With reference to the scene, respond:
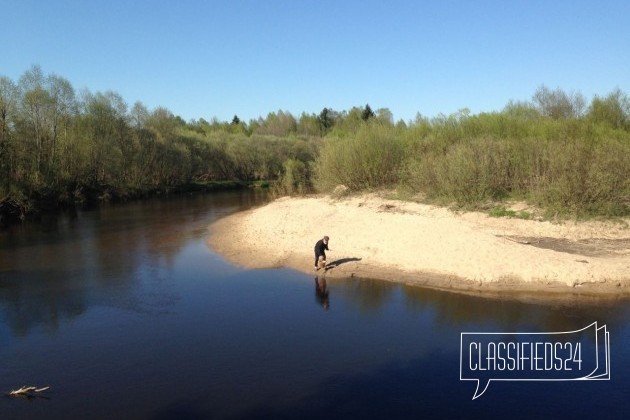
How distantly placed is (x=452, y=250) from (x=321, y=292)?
6.15m

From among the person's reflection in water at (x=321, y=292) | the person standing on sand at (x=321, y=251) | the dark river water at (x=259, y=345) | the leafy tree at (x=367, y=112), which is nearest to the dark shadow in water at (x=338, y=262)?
the person standing on sand at (x=321, y=251)

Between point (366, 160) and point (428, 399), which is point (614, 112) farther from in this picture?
point (428, 399)

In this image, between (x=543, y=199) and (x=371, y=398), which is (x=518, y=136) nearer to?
(x=543, y=199)

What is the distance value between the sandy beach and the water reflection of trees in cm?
444

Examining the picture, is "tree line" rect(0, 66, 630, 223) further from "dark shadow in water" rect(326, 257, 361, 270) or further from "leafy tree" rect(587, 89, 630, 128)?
"dark shadow in water" rect(326, 257, 361, 270)

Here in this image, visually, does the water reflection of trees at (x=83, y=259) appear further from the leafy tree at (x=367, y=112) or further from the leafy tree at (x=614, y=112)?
the leafy tree at (x=367, y=112)

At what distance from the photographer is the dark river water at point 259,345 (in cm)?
1011

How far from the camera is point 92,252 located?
85.1ft

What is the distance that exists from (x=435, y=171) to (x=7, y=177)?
111 ft

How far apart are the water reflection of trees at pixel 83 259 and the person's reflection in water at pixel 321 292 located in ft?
18.7

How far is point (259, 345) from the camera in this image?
13164mm

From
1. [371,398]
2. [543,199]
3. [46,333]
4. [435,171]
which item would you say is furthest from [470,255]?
[46,333]

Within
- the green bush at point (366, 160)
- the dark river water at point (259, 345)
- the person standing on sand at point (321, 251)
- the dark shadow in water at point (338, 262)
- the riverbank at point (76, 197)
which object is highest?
the green bush at point (366, 160)

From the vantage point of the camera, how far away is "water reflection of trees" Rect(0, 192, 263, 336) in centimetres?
1683
